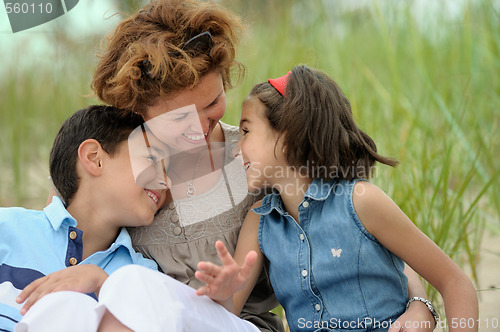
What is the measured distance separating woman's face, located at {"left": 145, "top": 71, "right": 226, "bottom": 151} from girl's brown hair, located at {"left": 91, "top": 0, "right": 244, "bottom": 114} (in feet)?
0.08

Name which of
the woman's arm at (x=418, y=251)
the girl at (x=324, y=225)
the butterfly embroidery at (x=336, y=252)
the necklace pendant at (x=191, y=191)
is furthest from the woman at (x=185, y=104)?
the woman's arm at (x=418, y=251)

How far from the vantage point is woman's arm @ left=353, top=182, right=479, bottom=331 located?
1416 millimetres

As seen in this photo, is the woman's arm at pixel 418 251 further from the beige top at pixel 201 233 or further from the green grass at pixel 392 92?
the green grass at pixel 392 92

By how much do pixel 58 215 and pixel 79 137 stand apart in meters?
0.26

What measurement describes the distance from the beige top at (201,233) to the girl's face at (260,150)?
155 millimetres

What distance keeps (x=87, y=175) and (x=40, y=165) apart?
6.72ft

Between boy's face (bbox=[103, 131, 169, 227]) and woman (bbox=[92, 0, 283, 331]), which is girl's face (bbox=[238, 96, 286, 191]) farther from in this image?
boy's face (bbox=[103, 131, 169, 227])

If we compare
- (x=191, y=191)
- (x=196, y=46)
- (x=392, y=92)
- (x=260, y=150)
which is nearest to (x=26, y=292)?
(x=191, y=191)

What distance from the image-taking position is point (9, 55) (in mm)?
3145

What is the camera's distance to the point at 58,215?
5.36ft

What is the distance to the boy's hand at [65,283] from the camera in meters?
1.35

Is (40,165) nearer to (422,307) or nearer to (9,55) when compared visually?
(9,55)

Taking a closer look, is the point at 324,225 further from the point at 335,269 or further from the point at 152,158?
the point at 152,158

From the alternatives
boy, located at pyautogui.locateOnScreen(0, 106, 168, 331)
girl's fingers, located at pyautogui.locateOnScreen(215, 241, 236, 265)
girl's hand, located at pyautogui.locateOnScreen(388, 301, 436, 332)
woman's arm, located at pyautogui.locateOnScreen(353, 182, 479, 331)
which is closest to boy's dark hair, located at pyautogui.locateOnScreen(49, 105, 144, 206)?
boy, located at pyautogui.locateOnScreen(0, 106, 168, 331)
